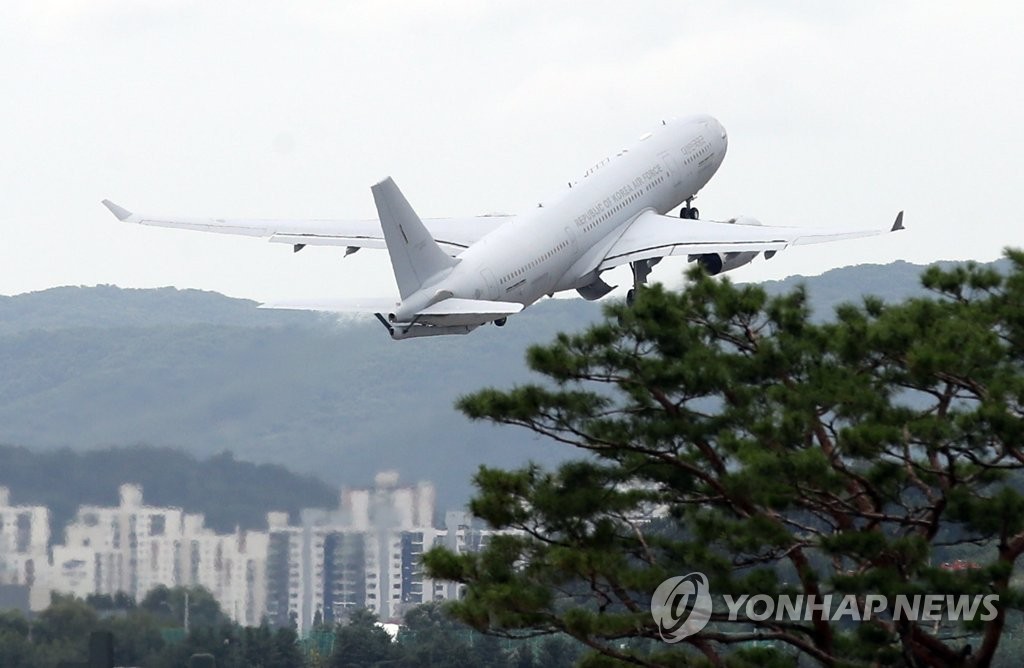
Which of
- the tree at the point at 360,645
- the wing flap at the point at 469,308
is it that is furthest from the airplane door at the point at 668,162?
the tree at the point at 360,645

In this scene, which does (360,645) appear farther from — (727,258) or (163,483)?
(727,258)

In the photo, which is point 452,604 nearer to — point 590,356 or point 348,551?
point 590,356

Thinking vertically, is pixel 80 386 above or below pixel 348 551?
above

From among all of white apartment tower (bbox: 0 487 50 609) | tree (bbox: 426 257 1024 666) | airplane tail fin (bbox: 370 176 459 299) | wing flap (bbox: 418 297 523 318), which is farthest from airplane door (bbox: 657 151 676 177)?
tree (bbox: 426 257 1024 666)

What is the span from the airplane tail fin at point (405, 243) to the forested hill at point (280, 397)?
4.30 meters

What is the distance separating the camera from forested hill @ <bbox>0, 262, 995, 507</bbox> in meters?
66.8

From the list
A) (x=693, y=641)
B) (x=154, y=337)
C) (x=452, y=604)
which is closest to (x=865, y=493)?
(x=693, y=641)

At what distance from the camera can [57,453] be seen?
60719mm

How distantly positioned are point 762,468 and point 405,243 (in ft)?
74.5

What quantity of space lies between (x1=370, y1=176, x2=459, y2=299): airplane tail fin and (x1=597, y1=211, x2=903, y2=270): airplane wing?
9.61 m

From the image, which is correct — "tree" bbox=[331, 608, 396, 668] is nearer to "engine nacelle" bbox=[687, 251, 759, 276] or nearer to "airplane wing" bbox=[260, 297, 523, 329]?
"airplane wing" bbox=[260, 297, 523, 329]

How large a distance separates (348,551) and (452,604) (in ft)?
69.2

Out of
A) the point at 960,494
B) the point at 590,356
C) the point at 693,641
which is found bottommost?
the point at 693,641

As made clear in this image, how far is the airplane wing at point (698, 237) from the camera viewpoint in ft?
200
